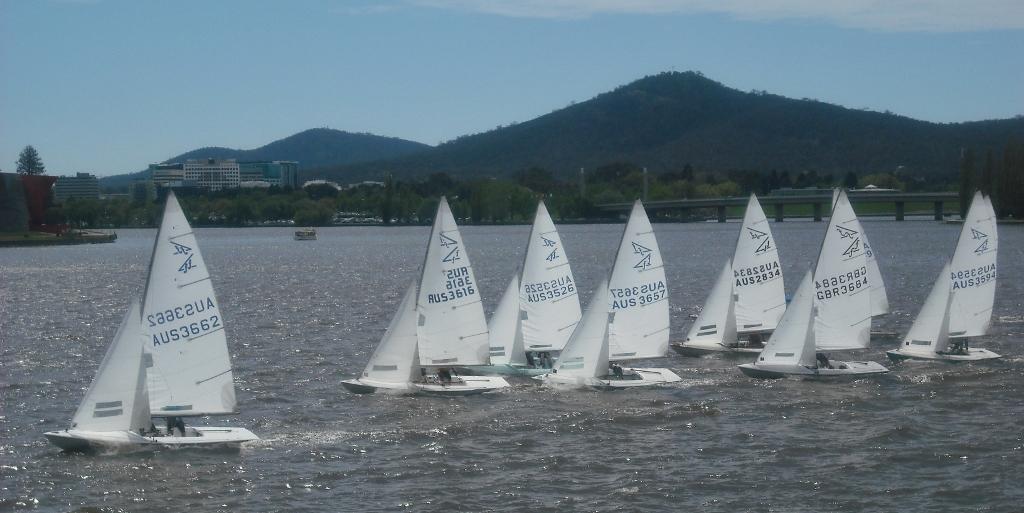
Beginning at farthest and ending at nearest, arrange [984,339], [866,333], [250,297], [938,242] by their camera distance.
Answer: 1. [938,242]
2. [250,297]
3. [984,339]
4. [866,333]

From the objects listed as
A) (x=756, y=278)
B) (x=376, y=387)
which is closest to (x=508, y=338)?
(x=376, y=387)

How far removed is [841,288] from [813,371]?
11.0ft

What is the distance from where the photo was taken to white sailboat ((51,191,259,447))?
27359 mm

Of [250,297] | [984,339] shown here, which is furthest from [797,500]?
[250,297]

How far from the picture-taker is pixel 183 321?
91.4ft

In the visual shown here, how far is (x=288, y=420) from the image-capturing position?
1310 inches

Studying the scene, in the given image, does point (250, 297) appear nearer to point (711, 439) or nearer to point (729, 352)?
point (729, 352)

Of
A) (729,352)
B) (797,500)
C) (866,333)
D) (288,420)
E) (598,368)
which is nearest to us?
(797,500)

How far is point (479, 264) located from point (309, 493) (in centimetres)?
7955

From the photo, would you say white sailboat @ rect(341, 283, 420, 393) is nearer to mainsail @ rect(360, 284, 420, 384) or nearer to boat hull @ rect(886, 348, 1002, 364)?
mainsail @ rect(360, 284, 420, 384)

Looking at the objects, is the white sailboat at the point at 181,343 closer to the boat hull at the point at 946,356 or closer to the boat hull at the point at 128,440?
the boat hull at the point at 128,440

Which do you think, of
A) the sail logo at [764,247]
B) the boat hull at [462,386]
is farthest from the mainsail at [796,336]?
the boat hull at [462,386]

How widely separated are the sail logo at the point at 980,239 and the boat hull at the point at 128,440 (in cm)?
2496

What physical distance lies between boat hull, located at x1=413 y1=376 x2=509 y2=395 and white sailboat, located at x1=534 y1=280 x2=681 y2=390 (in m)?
1.76
